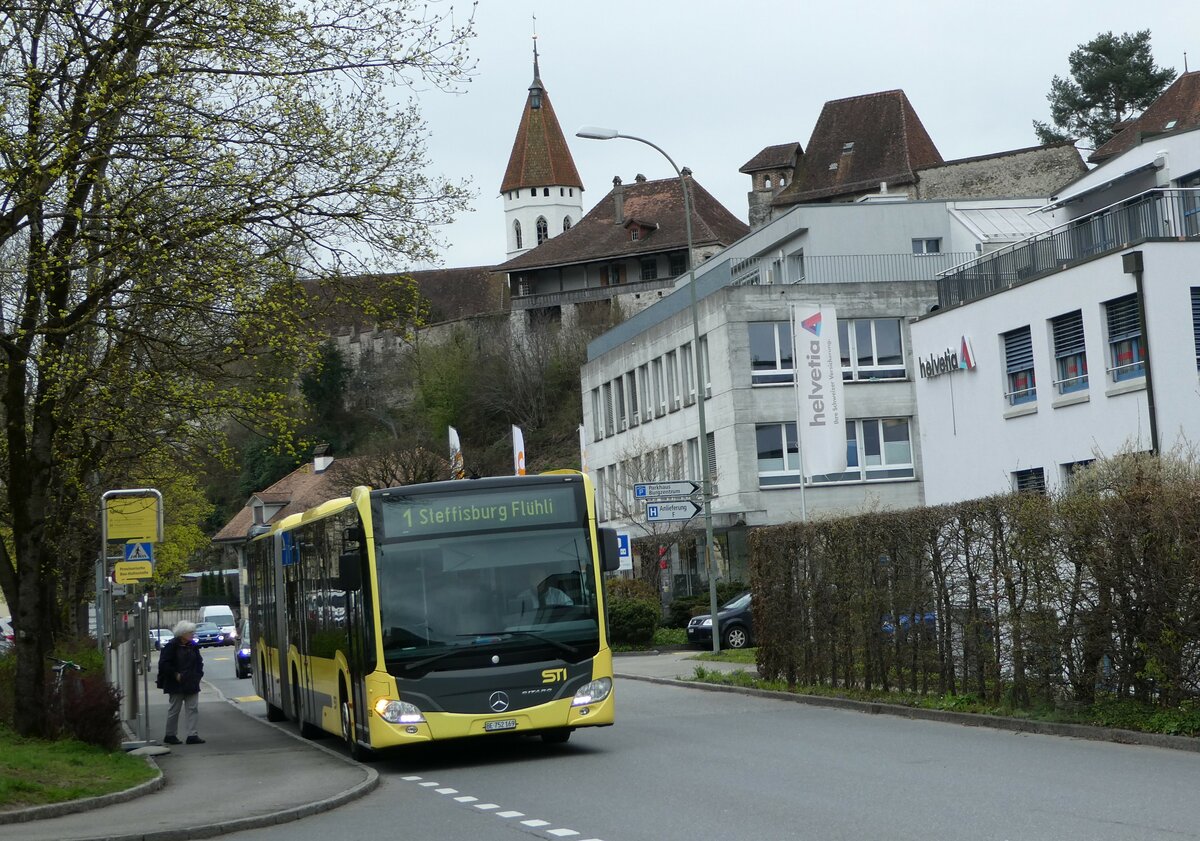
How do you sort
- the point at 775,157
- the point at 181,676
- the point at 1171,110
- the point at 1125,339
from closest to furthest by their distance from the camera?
the point at 181,676, the point at 1125,339, the point at 1171,110, the point at 775,157

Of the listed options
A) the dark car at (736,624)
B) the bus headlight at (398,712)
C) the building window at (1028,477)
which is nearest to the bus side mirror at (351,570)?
the bus headlight at (398,712)

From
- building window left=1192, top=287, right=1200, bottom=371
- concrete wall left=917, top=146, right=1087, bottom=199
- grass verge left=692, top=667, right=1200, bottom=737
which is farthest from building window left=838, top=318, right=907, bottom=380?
grass verge left=692, top=667, right=1200, bottom=737

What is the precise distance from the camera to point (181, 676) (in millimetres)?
21719

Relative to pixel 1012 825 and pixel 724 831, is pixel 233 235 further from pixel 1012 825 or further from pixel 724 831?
pixel 1012 825

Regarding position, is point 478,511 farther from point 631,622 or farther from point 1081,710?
point 631,622

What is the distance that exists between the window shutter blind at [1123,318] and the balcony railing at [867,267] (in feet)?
70.7

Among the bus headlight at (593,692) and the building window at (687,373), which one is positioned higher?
the building window at (687,373)

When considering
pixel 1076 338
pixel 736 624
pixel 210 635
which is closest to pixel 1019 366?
pixel 1076 338

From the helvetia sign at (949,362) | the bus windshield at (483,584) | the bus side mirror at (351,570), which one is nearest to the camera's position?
the bus windshield at (483,584)

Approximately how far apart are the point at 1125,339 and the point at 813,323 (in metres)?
10.5

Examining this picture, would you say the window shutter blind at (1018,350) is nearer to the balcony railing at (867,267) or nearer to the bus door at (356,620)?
the balcony railing at (867,267)

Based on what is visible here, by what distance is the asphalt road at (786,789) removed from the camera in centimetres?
1073

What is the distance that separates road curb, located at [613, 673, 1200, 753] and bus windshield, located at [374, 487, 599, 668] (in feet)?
14.8

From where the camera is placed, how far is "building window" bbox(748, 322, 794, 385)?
53.6 metres
